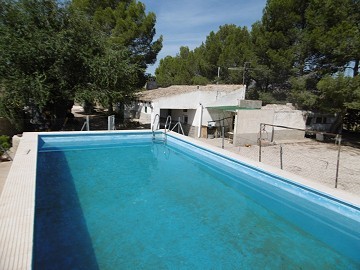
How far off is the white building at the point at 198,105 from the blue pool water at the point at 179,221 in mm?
11131

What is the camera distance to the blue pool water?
17.4ft

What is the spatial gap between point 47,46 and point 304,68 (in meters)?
21.6

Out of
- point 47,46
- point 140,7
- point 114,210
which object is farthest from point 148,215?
point 140,7

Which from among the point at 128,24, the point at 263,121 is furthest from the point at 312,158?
the point at 128,24

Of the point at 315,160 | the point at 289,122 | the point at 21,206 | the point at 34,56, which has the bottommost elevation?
the point at 315,160

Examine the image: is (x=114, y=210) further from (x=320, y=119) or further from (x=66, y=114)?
(x=320, y=119)

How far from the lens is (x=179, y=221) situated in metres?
6.82

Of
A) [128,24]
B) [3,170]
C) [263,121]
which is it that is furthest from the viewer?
[128,24]

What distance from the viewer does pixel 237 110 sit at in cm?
2078

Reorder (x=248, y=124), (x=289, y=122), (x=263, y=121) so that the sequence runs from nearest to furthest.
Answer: (x=248, y=124) < (x=263, y=121) < (x=289, y=122)

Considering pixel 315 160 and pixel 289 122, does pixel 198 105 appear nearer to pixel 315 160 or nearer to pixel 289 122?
pixel 289 122

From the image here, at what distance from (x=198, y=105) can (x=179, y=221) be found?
16.8 metres

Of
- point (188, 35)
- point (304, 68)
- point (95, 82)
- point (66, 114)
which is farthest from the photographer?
point (188, 35)

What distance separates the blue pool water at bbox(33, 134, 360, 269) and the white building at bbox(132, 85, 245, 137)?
36.5 feet
